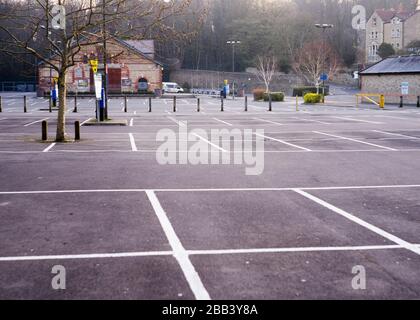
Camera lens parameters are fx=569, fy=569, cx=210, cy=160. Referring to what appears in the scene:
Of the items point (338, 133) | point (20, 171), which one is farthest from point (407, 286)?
point (338, 133)

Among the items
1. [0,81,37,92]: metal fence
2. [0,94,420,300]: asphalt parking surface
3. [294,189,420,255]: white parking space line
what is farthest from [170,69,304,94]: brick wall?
[294,189,420,255]: white parking space line

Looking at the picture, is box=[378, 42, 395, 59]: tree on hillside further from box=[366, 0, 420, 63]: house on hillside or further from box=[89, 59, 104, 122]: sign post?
box=[89, 59, 104, 122]: sign post

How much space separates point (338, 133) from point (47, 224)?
1659 centimetres

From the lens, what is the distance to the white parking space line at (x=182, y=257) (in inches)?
216

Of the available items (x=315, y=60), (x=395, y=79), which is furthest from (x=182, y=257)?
(x=315, y=60)

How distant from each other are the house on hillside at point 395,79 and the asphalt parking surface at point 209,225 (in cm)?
3419

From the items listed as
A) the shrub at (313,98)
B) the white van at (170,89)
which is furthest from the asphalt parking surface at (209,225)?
the white van at (170,89)

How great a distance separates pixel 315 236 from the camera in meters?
7.57

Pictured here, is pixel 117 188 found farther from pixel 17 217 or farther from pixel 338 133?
pixel 338 133

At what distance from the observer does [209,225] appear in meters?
8.13

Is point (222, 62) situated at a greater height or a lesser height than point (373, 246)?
greater

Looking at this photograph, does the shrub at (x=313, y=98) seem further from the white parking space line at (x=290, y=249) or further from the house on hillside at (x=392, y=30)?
the white parking space line at (x=290, y=249)

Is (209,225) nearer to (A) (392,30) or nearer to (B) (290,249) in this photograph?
(B) (290,249)

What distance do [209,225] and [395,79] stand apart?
45.9 meters
